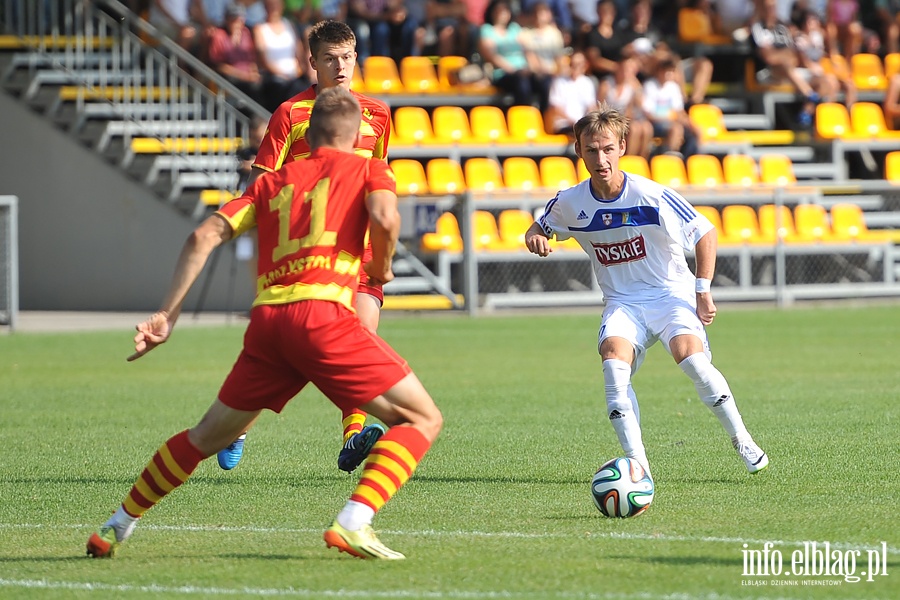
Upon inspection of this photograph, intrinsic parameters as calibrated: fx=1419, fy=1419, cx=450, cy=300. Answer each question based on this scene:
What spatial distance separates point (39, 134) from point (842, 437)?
604 inches

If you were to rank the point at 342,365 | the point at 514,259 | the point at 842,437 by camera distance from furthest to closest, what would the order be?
the point at 514,259 < the point at 842,437 < the point at 342,365

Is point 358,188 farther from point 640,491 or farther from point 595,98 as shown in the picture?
point 595,98

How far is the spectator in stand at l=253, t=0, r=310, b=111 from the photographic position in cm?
2027

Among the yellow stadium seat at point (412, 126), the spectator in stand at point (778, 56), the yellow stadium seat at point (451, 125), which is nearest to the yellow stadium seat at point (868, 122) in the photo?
the spectator in stand at point (778, 56)

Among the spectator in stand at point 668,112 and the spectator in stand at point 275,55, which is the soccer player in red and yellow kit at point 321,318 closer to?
the spectator in stand at point 275,55

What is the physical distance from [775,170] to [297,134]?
51.3ft

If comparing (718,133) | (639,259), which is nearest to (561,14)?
(718,133)

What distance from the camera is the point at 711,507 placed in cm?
625

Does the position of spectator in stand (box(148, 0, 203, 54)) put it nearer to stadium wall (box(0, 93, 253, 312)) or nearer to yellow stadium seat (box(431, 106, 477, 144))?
stadium wall (box(0, 93, 253, 312))

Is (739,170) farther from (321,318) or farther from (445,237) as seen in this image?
(321,318)

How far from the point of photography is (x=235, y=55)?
2059 centimetres

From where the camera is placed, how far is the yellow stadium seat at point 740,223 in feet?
63.9

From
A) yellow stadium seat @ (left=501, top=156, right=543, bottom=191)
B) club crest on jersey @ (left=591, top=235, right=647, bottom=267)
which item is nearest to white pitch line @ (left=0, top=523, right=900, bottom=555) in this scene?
club crest on jersey @ (left=591, top=235, right=647, bottom=267)

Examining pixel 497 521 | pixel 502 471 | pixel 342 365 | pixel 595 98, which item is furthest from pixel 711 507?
pixel 595 98
